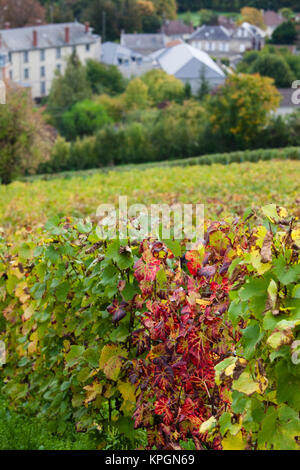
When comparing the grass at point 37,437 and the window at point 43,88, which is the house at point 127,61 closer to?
the window at point 43,88

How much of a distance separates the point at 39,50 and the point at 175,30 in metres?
47.2

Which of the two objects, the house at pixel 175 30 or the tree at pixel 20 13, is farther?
the house at pixel 175 30

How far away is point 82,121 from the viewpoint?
74.3 metres

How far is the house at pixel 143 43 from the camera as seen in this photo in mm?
113750

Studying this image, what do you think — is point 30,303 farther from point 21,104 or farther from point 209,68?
point 209,68

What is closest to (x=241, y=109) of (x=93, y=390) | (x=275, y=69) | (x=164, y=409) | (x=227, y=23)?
(x=275, y=69)

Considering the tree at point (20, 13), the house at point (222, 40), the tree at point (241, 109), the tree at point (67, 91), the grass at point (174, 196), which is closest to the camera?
the grass at point (174, 196)

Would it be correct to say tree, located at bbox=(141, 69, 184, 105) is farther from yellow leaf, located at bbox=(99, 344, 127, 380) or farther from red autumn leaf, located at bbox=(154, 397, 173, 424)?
red autumn leaf, located at bbox=(154, 397, 173, 424)

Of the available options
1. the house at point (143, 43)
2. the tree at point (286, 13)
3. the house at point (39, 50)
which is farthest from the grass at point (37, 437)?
the tree at point (286, 13)

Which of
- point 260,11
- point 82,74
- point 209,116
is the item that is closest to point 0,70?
point 82,74

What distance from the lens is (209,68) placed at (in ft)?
305

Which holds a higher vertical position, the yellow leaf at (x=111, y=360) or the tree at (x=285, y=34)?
the tree at (x=285, y=34)

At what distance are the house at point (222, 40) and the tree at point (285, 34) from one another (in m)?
4.77

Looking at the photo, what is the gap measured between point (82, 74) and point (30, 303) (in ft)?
276
